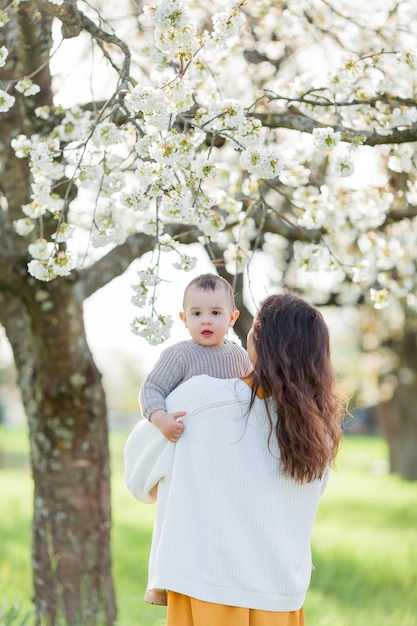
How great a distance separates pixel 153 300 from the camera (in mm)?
2744

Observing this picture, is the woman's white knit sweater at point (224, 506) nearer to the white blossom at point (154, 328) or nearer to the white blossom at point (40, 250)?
the white blossom at point (154, 328)

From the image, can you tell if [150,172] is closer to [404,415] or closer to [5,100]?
[5,100]

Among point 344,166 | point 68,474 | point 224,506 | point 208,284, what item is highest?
point 344,166

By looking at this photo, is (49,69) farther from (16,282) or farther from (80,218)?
(80,218)

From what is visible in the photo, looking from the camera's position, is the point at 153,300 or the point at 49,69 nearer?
the point at 153,300

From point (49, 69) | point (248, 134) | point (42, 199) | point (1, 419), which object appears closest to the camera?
point (248, 134)

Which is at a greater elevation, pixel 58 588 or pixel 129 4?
pixel 129 4

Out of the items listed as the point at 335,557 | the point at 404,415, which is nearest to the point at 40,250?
the point at 335,557

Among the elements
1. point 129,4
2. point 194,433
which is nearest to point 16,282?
point 194,433

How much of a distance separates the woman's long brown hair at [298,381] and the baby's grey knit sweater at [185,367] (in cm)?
19

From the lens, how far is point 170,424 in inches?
87.0

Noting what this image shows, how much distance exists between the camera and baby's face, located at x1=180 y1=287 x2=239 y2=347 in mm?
2438

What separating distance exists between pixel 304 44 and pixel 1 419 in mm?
38717

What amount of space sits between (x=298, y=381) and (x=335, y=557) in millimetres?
6398
